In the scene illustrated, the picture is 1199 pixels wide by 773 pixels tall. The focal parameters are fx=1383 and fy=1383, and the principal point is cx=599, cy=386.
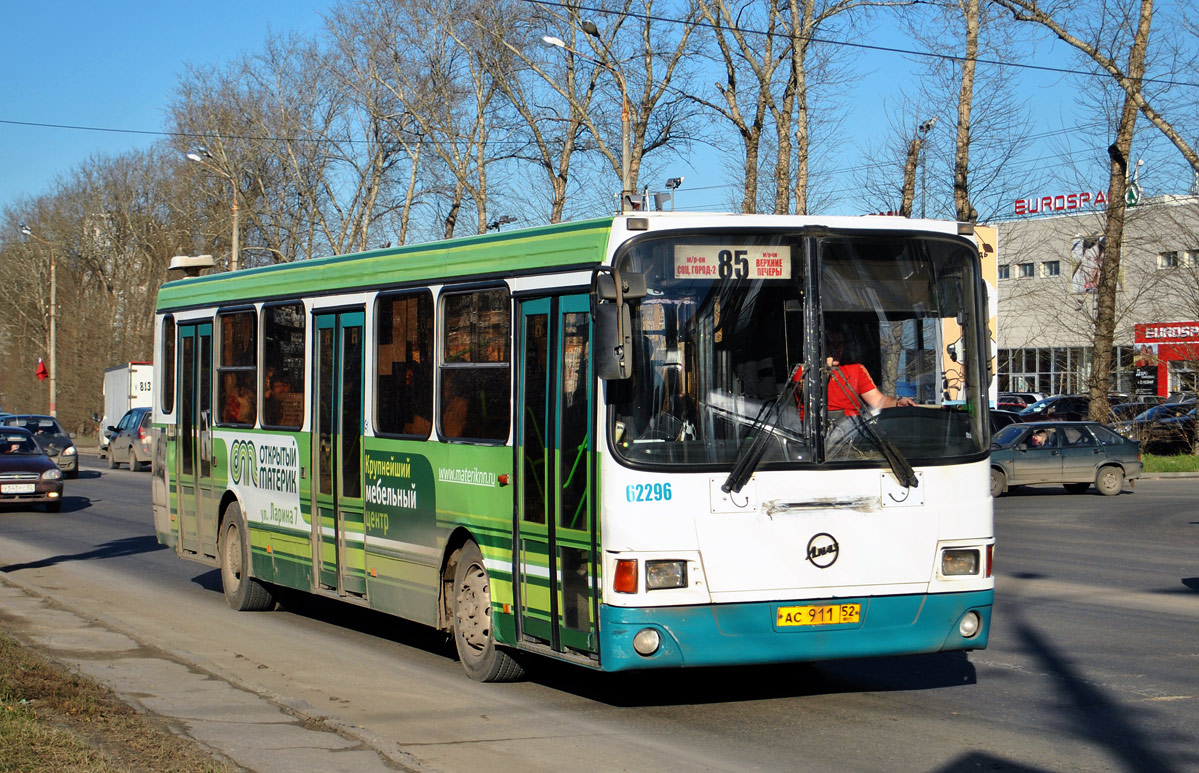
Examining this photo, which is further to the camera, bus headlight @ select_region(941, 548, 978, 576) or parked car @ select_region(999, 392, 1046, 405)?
parked car @ select_region(999, 392, 1046, 405)

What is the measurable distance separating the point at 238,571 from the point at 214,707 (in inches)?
188

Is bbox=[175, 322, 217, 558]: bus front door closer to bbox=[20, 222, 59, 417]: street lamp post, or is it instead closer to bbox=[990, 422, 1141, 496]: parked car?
bbox=[990, 422, 1141, 496]: parked car

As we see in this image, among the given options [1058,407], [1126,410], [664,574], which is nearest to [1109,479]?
[1126,410]

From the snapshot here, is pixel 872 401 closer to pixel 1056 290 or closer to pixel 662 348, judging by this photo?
pixel 662 348

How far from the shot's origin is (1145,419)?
128ft

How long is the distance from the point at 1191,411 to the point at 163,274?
1869 inches

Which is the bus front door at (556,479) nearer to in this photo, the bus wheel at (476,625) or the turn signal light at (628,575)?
the turn signal light at (628,575)

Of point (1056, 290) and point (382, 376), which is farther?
point (1056, 290)

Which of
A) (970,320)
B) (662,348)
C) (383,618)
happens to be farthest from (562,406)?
(383,618)

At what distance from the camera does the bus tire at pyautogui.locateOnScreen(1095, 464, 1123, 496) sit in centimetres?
A: 2858

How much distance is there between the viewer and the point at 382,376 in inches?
407

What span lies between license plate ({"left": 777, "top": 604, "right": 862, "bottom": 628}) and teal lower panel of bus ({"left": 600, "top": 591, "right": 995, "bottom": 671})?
0.07 ft

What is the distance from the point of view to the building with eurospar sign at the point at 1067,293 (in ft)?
165

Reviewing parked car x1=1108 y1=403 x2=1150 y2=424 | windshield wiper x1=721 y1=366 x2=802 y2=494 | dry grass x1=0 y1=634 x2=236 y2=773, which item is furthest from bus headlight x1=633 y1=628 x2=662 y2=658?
parked car x1=1108 y1=403 x2=1150 y2=424
